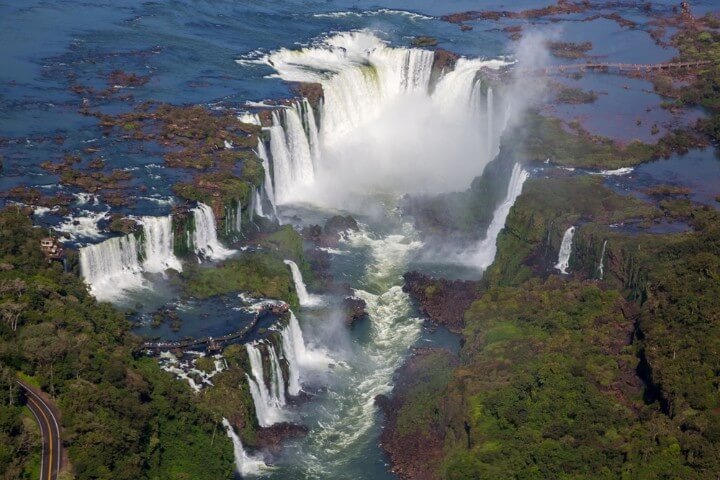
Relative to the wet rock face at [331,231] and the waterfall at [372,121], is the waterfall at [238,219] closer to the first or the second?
the wet rock face at [331,231]

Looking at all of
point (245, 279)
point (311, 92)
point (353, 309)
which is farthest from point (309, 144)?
point (245, 279)

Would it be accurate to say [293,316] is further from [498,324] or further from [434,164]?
[434,164]

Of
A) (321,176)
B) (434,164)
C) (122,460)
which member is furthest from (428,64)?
(122,460)

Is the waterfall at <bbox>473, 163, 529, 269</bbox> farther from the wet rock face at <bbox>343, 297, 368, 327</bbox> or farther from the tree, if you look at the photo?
the tree

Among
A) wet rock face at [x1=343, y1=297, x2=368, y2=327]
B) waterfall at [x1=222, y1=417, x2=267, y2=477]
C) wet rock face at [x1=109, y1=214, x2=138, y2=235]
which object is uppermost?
wet rock face at [x1=109, y1=214, x2=138, y2=235]

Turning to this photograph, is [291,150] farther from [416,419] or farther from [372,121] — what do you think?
[416,419]

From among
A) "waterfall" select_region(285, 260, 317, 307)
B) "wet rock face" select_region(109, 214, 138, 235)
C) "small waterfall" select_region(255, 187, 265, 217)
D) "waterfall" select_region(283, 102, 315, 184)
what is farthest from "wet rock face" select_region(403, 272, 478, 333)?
"wet rock face" select_region(109, 214, 138, 235)

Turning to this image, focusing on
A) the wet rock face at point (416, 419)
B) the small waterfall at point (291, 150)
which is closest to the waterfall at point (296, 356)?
the wet rock face at point (416, 419)
